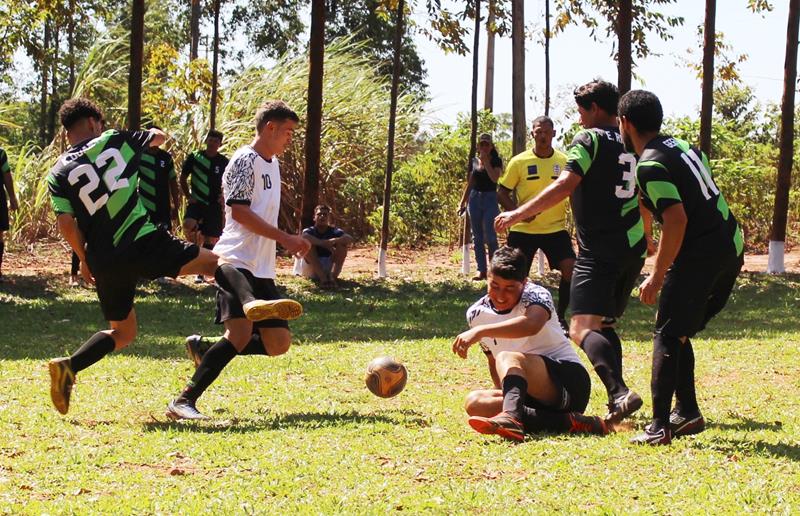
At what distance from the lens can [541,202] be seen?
683 centimetres

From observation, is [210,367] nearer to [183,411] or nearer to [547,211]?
[183,411]

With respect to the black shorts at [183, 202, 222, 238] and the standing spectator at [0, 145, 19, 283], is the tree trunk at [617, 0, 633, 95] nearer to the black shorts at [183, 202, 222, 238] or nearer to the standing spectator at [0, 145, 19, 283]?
the black shorts at [183, 202, 222, 238]

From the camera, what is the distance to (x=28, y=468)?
6047 millimetres

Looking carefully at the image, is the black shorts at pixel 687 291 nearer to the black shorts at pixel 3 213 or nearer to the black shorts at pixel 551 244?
the black shorts at pixel 551 244

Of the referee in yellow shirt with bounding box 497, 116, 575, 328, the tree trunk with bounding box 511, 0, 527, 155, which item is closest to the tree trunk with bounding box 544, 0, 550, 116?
the tree trunk with bounding box 511, 0, 527, 155

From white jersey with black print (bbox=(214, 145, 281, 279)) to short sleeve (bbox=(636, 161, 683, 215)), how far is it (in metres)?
2.25

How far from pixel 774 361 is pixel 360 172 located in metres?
13.9

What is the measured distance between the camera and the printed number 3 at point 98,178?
7.24m

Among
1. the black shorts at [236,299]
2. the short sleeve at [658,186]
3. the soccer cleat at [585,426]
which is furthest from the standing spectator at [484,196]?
the short sleeve at [658,186]

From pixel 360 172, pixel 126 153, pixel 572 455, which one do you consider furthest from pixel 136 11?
pixel 572 455

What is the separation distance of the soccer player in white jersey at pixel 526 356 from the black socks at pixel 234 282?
4.38 ft

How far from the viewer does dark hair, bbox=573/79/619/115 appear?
7.30m

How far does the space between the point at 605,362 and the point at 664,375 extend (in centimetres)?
54

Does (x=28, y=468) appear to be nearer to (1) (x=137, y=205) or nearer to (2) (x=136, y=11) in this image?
(1) (x=137, y=205)
